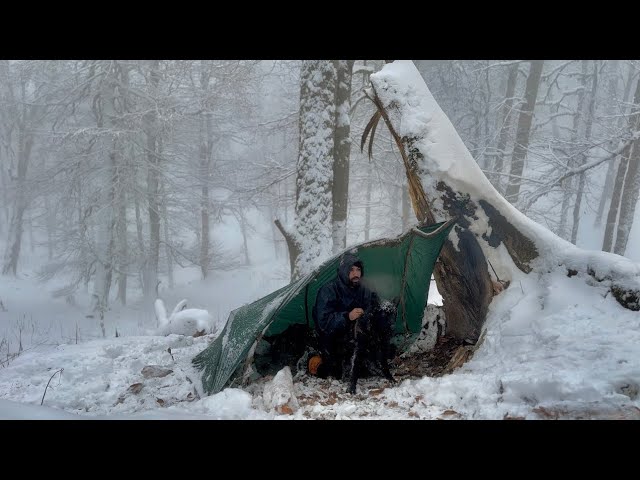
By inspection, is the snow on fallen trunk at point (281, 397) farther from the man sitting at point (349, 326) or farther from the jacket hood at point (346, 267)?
the jacket hood at point (346, 267)

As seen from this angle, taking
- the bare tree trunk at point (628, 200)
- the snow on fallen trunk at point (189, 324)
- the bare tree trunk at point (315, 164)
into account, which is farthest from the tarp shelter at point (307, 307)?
the bare tree trunk at point (628, 200)

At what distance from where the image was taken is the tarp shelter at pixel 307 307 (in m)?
4.76

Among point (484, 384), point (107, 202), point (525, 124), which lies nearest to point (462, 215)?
point (484, 384)

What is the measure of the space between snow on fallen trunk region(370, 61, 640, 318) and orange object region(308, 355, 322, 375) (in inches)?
79.2

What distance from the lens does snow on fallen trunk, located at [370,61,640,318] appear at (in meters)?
4.28

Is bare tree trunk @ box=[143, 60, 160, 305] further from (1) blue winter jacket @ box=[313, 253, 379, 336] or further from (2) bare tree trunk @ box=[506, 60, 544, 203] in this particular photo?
(2) bare tree trunk @ box=[506, 60, 544, 203]

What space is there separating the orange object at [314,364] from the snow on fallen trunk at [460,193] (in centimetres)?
201

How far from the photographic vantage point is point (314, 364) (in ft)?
15.9

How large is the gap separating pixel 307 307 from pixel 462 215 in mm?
2021

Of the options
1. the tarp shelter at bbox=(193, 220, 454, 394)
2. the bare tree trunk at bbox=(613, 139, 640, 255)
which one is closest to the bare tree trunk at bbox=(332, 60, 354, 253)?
the tarp shelter at bbox=(193, 220, 454, 394)

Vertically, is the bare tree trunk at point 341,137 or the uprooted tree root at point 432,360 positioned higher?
the bare tree trunk at point 341,137

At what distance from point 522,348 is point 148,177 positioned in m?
15.2

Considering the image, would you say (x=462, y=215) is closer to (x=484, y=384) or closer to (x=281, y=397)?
(x=484, y=384)
